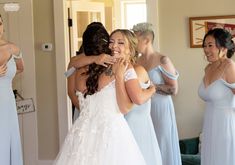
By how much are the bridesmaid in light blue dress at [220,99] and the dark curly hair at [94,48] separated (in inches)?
32.0

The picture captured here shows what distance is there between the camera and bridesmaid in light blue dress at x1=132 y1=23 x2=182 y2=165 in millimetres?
3201

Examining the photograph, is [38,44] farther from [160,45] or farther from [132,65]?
[132,65]

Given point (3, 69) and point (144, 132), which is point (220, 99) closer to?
point (144, 132)

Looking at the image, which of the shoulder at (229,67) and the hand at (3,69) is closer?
the shoulder at (229,67)

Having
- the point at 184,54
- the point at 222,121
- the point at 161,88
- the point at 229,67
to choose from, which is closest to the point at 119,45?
the point at 229,67

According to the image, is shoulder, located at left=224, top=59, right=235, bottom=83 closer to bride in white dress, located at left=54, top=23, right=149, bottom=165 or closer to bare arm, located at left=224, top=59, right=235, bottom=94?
bare arm, located at left=224, top=59, right=235, bottom=94

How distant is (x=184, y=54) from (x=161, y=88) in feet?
2.61

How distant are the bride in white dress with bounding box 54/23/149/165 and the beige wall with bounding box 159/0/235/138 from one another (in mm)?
1687

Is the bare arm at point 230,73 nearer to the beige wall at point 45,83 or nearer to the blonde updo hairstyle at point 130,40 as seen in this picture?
the blonde updo hairstyle at point 130,40

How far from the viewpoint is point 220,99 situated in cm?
265

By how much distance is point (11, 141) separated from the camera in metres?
2.94

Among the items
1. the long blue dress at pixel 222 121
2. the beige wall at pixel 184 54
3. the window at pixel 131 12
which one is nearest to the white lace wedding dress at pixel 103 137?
the long blue dress at pixel 222 121

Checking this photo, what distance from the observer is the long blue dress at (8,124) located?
2.88 meters

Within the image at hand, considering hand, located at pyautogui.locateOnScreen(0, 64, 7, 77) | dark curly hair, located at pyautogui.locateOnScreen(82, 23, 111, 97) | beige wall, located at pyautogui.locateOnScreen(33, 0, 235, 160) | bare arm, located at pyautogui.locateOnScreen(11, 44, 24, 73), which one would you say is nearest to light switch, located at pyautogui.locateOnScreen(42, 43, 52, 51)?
bare arm, located at pyautogui.locateOnScreen(11, 44, 24, 73)
